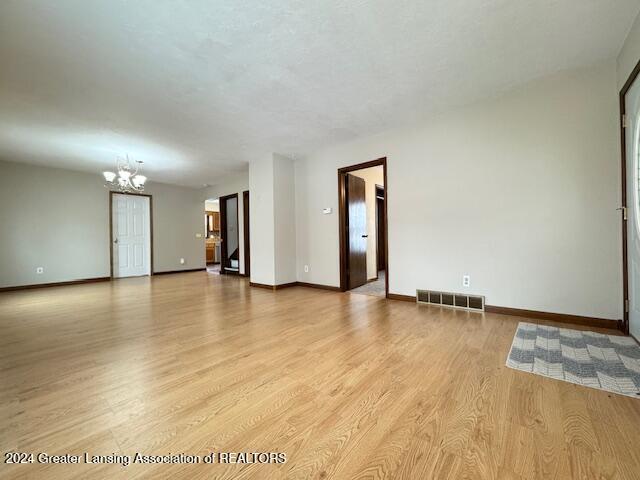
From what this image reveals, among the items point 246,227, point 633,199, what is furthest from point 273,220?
point 633,199

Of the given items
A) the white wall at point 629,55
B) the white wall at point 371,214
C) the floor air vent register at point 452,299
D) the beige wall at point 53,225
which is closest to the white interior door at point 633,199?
the white wall at point 629,55

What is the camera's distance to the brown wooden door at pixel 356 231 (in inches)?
183

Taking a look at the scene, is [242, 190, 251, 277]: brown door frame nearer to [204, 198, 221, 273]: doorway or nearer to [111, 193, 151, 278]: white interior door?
[111, 193, 151, 278]: white interior door

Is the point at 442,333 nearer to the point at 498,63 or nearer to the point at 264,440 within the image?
the point at 264,440

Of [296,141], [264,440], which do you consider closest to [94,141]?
[296,141]

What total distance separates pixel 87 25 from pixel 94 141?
9.32 feet

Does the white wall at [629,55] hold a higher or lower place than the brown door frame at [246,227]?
higher

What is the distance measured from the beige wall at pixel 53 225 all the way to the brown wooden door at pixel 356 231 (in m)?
5.54

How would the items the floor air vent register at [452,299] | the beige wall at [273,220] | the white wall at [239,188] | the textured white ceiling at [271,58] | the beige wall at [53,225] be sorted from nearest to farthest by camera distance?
the textured white ceiling at [271,58]
the floor air vent register at [452,299]
the beige wall at [273,220]
the beige wall at [53,225]
the white wall at [239,188]

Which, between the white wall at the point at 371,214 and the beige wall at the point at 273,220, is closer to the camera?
the beige wall at the point at 273,220

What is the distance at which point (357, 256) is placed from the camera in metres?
4.89

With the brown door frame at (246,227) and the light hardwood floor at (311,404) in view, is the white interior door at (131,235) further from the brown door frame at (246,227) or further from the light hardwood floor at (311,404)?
the light hardwood floor at (311,404)

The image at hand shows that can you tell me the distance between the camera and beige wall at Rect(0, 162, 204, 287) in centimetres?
510

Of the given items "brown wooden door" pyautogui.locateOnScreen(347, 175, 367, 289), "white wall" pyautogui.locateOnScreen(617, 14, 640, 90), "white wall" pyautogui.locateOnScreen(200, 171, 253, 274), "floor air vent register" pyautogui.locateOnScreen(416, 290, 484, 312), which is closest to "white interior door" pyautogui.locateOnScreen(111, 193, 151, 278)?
"white wall" pyautogui.locateOnScreen(200, 171, 253, 274)
